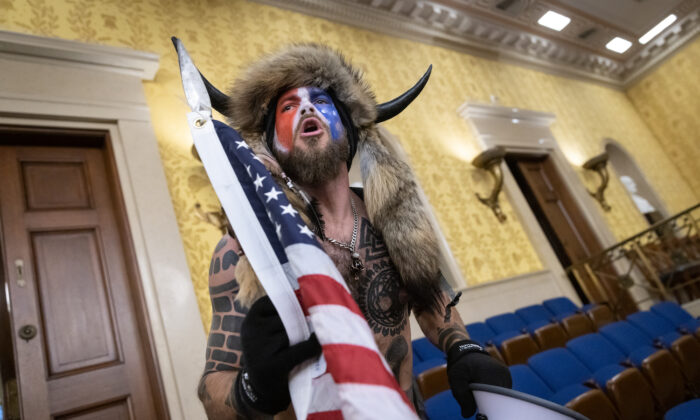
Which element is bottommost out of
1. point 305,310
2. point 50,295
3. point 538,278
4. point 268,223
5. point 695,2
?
point 538,278

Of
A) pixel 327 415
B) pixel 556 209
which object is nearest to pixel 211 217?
pixel 327 415

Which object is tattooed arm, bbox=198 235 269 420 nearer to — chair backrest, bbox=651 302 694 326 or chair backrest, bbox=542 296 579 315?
chair backrest, bbox=651 302 694 326

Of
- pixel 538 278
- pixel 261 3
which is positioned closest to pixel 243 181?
pixel 261 3

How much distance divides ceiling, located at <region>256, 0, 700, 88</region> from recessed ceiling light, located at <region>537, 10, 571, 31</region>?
10 centimetres

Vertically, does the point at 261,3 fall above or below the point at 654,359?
above

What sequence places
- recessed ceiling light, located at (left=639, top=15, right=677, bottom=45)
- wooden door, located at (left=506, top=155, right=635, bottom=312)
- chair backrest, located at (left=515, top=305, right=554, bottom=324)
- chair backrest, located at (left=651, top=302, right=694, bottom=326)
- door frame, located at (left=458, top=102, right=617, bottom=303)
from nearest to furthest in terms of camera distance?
chair backrest, located at (left=651, top=302, right=694, bottom=326) < chair backrest, located at (left=515, top=305, right=554, bottom=324) < door frame, located at (left=458, top=102, right=617, bottom=303) < wooden door, located at (left=506, top=155, right=635, bottom=312) < recessed ceiling light, located at (left=639, top=15, right=677, bottom=45)

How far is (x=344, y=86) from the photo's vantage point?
3.63 ft

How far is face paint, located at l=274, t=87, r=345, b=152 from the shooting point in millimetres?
969

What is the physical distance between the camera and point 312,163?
3.13 feet

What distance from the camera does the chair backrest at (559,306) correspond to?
461 centimetres

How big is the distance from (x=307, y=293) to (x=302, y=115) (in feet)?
1.66

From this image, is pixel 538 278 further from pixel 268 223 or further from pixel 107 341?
pixel 268 223

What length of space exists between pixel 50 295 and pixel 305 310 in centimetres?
276

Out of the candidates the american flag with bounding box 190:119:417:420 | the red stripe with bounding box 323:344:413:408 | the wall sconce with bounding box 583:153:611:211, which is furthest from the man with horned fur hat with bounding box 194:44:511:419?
the wall sconce with bounding box 583:153:611:211
